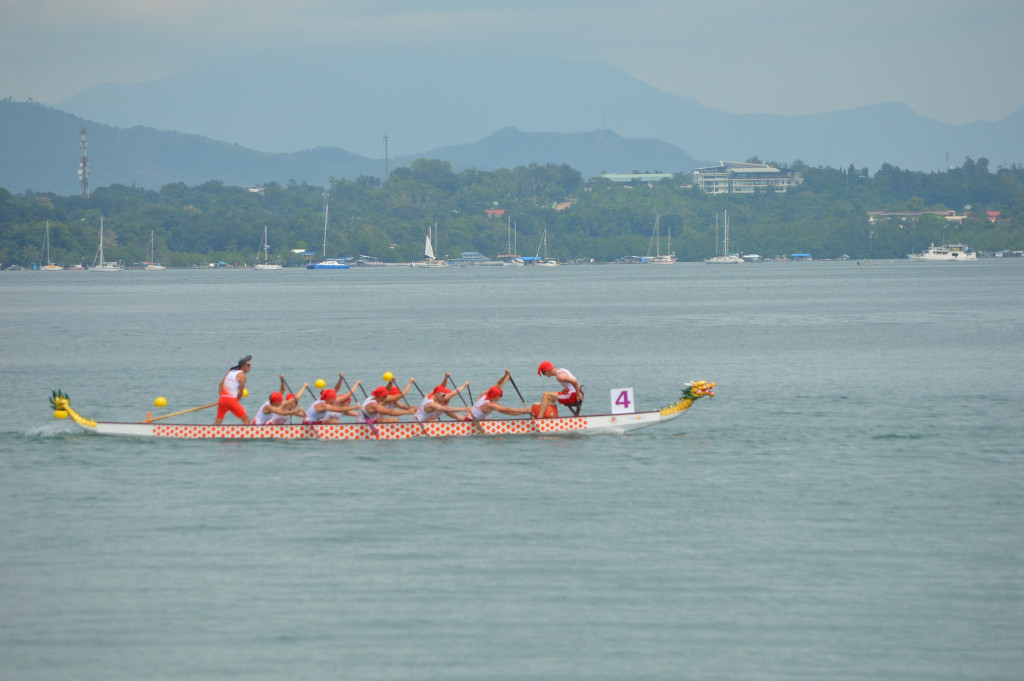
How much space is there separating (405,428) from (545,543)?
10.1 m

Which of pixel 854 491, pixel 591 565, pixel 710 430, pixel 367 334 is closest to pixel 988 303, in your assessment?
pixel 367 334

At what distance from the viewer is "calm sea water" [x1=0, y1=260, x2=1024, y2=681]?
15570 millimetres

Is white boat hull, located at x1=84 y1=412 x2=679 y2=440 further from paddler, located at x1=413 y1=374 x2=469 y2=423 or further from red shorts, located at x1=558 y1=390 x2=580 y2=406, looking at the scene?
red shorts, located at x1=558 y1=390 x2=580 y2=406

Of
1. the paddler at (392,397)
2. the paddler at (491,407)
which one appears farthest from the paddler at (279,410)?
the paddler at (491,407)

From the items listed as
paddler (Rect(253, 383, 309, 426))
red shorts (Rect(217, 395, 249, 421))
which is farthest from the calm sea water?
red shorts (Rect(217, 395, 249, 421))

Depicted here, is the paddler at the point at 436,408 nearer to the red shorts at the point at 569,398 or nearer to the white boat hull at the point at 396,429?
the white boat hull at the point at 396,429

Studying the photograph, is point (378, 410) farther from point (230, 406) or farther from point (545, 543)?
point (545, 543)

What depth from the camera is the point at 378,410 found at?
1179 inches

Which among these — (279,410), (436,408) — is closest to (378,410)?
(436,408)

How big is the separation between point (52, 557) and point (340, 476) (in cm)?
760

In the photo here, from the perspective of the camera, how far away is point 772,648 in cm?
1551

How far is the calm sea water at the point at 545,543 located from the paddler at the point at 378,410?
756 mm

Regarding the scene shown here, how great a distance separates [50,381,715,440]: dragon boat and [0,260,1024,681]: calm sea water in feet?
1.24

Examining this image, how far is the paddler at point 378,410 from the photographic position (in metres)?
29.9
